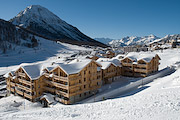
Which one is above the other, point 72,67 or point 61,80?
point 72,67

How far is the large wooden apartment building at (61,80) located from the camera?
95.0 ft

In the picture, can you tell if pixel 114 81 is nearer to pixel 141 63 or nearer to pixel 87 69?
pixel 141 63

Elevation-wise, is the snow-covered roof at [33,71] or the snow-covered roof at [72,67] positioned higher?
the snow-covered roof at [72,67]

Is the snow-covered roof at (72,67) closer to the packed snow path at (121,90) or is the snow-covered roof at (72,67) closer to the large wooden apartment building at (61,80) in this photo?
the large wooden apartment building at (61,80)

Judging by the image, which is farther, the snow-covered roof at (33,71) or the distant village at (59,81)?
the snow-covered roof at (33,71)

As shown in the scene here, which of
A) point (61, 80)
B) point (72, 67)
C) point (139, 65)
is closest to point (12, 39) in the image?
point (61, 80)

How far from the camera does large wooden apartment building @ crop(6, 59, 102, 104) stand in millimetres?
28953

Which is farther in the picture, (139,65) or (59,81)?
(139,65)

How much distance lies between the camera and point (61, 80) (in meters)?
29.5

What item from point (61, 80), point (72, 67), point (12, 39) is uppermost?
point (12, 39)

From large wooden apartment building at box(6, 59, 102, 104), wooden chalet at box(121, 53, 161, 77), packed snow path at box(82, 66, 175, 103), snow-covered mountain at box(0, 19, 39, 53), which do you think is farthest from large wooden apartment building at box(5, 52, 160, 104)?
snow-covered mountain at box(0, 19, 39, 53)

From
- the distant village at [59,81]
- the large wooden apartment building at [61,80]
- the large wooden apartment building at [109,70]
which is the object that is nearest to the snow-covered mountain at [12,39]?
the distant village at [59,81]

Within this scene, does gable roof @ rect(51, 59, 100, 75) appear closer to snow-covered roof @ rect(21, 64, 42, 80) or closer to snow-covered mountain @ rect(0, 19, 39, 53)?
snow-covered roof @ rect(21, 64, 42, 80)

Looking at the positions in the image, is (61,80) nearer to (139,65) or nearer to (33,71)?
(33,71)
